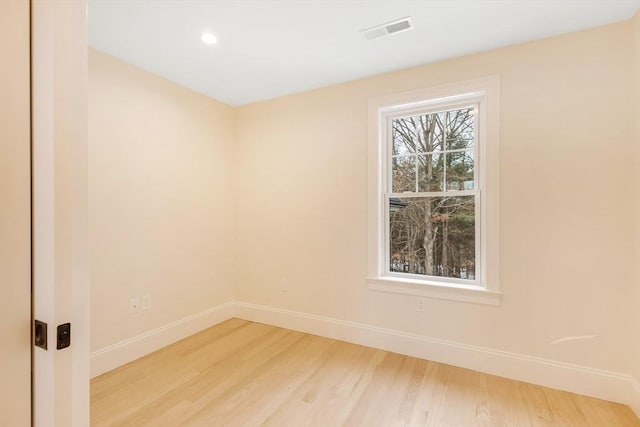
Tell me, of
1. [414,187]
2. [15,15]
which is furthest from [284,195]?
[15,15]

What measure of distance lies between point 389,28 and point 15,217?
7.32 ft

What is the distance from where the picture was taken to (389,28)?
6.77ft

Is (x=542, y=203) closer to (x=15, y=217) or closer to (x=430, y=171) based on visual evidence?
(x=430, y=171)

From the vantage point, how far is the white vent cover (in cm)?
200

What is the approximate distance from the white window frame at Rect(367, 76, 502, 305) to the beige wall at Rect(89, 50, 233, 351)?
1.74 m

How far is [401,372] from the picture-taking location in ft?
7.71

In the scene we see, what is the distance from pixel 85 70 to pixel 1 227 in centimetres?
49

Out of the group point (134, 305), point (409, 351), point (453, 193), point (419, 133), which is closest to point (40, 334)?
point (134, 305)

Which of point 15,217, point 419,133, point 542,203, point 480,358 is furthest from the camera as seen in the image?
point 419,133

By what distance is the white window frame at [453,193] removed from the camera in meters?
2.32

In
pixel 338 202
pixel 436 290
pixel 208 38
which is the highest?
pixel 208 38

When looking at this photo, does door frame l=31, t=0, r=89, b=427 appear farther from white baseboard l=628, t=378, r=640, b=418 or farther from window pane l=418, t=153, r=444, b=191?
white baseboard l=628, t=378, r=640, b=418

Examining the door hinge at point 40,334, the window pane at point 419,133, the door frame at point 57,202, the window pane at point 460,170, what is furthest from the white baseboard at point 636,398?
the door hinge at point 40,334

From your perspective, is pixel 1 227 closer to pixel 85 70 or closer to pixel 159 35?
pixel 85 70
